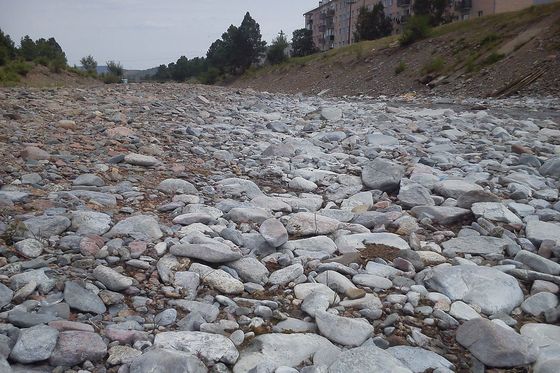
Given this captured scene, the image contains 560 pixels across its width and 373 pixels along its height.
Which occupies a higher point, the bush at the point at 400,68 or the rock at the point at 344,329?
the bush at the point at 400,68

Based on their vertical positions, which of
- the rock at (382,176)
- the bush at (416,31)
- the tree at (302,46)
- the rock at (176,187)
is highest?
the tree at (302,46)

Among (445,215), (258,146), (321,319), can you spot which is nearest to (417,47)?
(258,146)

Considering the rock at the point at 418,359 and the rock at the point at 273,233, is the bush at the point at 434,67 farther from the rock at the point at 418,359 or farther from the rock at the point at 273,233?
the rock at the point at 418,359

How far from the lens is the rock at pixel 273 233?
2.62 metres

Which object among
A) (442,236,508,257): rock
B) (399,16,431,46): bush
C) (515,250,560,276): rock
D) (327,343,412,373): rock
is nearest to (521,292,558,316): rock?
(515,250,560,276): rock

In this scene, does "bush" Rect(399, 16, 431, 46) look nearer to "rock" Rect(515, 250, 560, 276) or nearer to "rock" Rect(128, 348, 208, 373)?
"rock" Rect(515, 250, 560, 276)

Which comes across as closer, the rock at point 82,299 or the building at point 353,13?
the rock at point 82,299

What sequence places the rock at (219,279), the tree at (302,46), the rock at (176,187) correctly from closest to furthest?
1. the rock at (219,279)
2. the rock at (176,187)
3. the tree at (302,46)

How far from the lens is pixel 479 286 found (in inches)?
86.4

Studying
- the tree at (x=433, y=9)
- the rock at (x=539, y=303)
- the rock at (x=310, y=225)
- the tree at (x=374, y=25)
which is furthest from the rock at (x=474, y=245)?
the tree at (x=374, y=25)

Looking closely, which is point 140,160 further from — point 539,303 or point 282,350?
point 539,303

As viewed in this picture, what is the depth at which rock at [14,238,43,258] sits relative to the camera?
221cm

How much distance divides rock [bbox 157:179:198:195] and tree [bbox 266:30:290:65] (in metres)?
41.3

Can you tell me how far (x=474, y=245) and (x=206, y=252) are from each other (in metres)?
1.53
